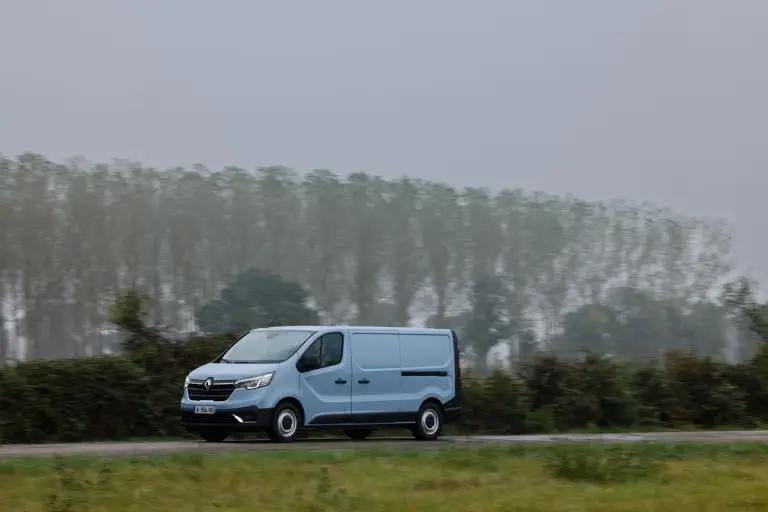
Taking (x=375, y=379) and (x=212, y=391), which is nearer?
(x=212, y=391)

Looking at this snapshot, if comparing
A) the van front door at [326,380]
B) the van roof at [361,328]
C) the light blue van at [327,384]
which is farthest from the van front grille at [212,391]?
the van roof at [361,328]

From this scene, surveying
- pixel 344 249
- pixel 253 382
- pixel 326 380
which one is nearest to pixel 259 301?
pixel 344 249

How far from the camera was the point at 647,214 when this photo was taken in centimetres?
7800

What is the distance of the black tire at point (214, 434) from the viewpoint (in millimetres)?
20141

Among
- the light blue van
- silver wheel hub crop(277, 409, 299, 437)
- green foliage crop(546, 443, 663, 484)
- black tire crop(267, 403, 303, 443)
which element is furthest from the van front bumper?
green foliage crop(546, 443, 663, 484)

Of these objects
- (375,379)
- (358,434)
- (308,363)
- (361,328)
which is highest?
(361,328)

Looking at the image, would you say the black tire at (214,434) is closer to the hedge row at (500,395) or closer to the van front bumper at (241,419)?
the van front bumper at (241,419)

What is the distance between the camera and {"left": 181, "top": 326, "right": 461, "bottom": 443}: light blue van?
19.4 m

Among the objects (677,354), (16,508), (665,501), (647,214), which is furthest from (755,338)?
(647,214)

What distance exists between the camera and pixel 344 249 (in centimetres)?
8025

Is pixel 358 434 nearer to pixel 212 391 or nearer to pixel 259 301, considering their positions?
pixel 212 391

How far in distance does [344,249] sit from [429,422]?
5831 centimetres

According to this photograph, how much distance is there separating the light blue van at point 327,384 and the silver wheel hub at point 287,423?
0.05ft

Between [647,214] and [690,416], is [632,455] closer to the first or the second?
[690,416]
